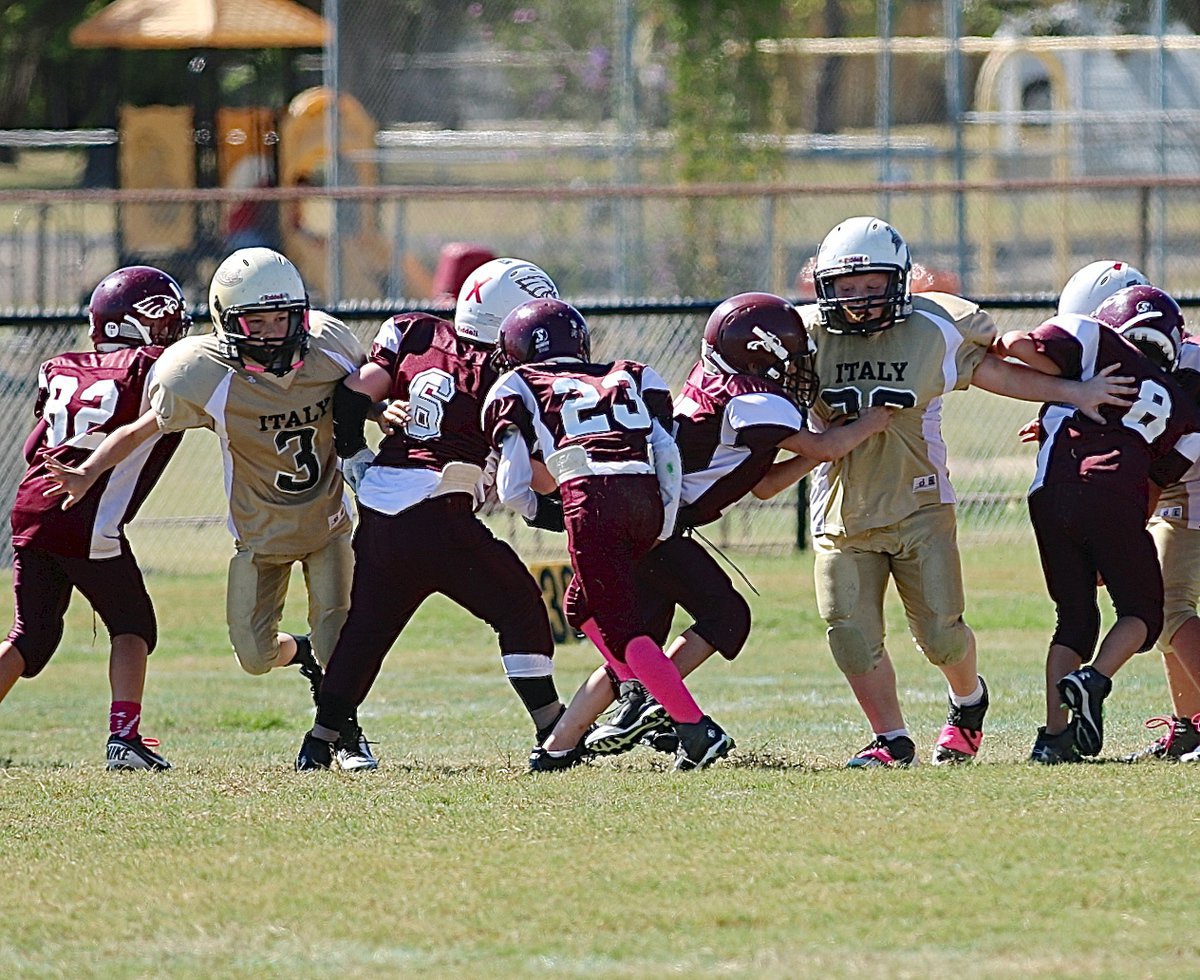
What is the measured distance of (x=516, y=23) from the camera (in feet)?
67.4

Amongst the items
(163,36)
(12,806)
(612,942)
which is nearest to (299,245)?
(163,36)

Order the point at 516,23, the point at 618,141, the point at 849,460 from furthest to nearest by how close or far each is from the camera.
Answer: the point at 516,23, the point at 618,141, the point at 849,460

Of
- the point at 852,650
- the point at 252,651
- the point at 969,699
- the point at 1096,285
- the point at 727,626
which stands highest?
the point at 1096,285

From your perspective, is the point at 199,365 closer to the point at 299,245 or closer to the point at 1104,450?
the point at 1104,450

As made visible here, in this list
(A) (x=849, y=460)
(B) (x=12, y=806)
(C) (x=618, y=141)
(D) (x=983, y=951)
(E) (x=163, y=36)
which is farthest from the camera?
(E) (x=163, y=36)

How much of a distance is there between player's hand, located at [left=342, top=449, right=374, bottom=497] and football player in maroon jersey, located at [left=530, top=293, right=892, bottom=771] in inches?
42.1

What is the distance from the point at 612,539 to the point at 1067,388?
5.37 ft

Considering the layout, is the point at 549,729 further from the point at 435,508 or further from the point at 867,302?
the point at 867,302

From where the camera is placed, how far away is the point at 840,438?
6.51 meters

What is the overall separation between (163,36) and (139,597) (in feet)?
58.8

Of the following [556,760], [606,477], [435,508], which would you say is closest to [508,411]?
[606,477]

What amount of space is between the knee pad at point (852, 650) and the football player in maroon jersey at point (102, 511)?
2595mm

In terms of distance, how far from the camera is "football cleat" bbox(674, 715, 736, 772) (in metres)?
6.27

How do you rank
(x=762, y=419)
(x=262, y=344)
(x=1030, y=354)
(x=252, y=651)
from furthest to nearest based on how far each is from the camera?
(x=252, y=651), (x=262, y=344), (x=1030, y=354), (x=762, y=419)
